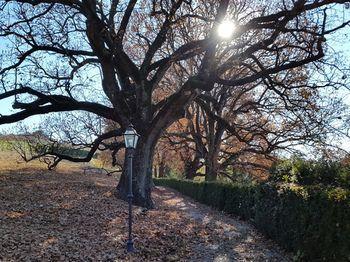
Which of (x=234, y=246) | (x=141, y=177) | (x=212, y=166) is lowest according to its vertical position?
(x=234, y=246)

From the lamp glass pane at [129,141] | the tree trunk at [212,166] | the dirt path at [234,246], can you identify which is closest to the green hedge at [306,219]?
the dirt path at [234,246]

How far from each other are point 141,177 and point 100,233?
4.93 m

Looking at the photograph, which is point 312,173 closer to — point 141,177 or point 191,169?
point 141,177

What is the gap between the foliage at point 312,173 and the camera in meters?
9.50

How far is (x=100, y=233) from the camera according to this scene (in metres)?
9.94

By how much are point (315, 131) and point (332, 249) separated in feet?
50.3

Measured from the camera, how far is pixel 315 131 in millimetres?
21984

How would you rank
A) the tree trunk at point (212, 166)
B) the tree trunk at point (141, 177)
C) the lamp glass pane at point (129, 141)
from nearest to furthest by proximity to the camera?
the lamp glass pane at point (129, 141)
the tree trunk at point (141, 177)
the tree trunk at point (212, 166)

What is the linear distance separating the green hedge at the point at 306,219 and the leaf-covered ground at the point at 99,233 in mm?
560

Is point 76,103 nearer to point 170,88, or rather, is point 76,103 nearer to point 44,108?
point 44,108

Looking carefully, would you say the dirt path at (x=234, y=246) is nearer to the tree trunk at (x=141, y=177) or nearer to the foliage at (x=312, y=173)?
the foliage at (x=312, y=173)

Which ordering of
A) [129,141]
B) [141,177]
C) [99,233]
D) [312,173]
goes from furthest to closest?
[141,177] → [312,173] → [99,233] → [129,141]

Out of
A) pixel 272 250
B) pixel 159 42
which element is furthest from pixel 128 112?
pixel 272 250

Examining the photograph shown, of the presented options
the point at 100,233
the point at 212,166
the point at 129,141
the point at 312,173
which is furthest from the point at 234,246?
the point at 212,166
